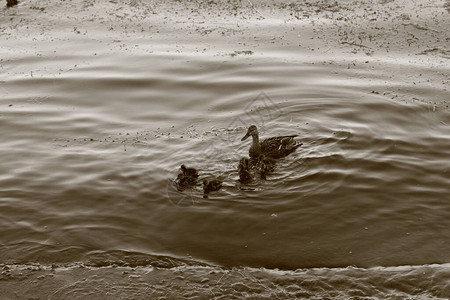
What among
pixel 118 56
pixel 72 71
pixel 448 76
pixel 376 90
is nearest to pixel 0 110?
pixel 72 71

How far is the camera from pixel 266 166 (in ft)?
35.6

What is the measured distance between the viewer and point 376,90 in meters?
14.1

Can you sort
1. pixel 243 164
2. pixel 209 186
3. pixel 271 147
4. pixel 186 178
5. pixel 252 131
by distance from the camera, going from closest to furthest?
pixel 209 186 → pixel 186 178 → pixel 243 164 → pixel 271 147 → pixel 252 131

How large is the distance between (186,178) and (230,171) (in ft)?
2.87

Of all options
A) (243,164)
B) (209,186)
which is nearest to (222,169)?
(243,164)

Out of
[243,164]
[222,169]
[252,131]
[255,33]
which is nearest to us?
[243,164]

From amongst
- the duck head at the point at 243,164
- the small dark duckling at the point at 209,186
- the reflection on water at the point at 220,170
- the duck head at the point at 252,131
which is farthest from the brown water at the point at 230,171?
the duck head at the point at 252,131

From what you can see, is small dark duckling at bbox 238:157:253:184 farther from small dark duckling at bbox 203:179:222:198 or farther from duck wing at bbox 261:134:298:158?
duck wing at bbox 261:134:298:158

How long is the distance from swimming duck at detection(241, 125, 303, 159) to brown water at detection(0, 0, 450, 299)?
0.66 ft

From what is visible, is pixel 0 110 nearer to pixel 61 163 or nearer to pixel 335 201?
pixel 61 163

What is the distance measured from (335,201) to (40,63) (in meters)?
9.57

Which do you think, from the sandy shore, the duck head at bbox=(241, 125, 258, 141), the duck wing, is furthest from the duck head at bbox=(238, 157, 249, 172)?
the sandy shore

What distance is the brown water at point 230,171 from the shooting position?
9.09m

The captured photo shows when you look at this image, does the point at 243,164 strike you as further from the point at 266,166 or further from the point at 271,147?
the point at 271,147
